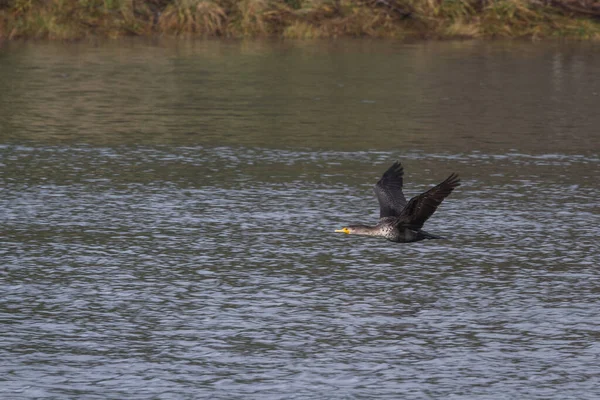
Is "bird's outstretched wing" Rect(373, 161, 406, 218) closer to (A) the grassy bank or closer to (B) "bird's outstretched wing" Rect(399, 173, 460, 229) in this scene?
(B) "bird's outstretched wing" Rect(399, 173, 460, 229)

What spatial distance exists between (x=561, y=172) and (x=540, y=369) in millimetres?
7000

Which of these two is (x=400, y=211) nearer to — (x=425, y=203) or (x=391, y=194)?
(x=391, y=194)

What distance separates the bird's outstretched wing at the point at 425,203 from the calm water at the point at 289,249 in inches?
16.0

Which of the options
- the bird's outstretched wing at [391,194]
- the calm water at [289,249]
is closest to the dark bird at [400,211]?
the bird's outstretched wing at [391,194]

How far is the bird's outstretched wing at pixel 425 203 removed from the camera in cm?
877

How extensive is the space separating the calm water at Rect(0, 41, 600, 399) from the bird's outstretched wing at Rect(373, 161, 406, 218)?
14.4 inches

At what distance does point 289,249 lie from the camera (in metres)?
10.1

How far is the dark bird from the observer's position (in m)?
8.88

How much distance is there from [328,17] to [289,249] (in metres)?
26.1

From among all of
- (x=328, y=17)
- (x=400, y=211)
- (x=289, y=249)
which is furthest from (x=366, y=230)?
(x=328, y=17)

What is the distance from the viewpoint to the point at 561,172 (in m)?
13.7

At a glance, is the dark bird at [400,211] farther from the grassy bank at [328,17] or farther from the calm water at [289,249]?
the grassy bank at [328,17]

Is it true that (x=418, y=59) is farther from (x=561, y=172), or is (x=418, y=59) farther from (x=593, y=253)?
(x=593, y=253)

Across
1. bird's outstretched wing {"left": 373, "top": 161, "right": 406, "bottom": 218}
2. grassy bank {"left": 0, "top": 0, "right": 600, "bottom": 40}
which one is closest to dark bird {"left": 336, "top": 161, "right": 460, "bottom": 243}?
bird's outstretched wing {"left": 373, "top": 161, "right": 406, "bottom": 218}
